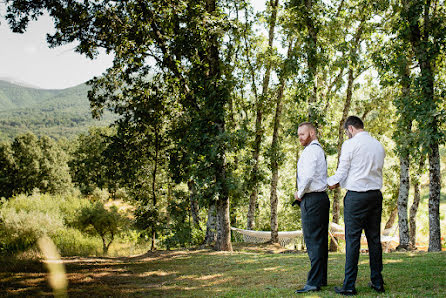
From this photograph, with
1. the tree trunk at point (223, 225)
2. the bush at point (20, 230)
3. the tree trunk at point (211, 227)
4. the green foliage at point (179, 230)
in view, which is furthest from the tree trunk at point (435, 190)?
the bush at point (20, 230)

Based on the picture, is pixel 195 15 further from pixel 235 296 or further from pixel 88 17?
pixel 235 296

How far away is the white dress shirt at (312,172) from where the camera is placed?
3.85m

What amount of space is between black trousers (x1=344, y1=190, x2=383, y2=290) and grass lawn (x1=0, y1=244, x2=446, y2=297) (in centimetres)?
23

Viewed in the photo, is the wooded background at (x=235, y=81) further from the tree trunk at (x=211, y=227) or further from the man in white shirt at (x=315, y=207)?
the man in white shirt at (x=315, y=207)

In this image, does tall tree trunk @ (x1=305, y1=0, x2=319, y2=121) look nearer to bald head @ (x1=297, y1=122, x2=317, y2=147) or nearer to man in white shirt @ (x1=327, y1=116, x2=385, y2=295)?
bald head @ (x1=297, y1=122, x2=317, y2=147)

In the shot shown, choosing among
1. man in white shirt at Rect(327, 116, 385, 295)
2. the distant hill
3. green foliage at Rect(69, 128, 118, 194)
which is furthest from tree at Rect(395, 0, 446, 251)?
the distant hill

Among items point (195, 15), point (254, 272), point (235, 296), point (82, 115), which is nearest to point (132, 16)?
point (195, 15)

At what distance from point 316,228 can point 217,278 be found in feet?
9.28

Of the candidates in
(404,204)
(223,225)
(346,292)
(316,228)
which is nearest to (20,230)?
(223,225)

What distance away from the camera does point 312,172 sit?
384 centimetres

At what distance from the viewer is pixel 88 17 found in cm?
932

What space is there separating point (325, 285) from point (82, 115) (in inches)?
5705

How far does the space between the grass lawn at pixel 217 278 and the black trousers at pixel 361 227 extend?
227mm

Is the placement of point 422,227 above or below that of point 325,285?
below
